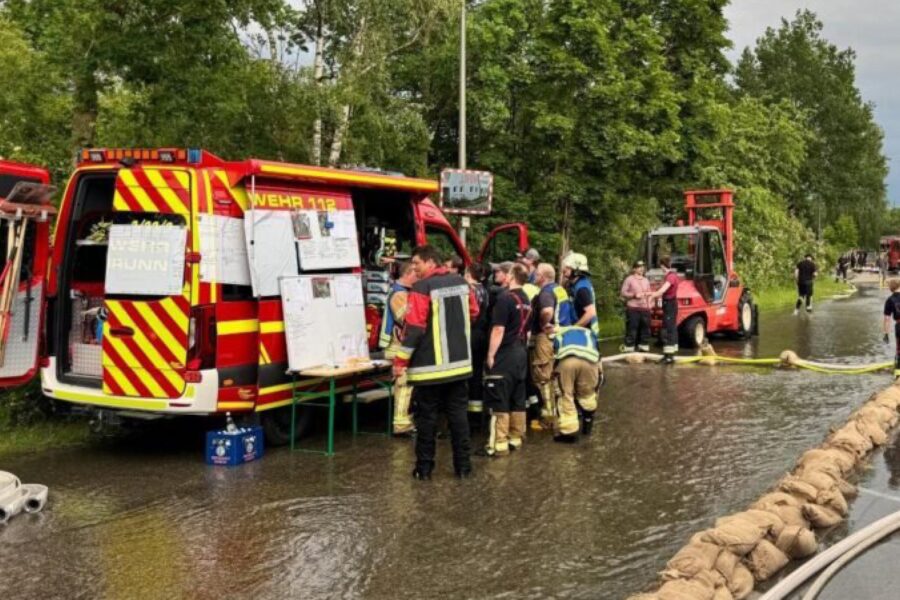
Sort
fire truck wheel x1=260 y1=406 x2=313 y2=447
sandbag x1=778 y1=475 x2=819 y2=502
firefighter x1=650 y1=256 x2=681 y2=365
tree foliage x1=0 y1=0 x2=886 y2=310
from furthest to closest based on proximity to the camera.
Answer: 1. firefighter x1=650 y1=256 x2=681 y2=365
2. tree foliage x1=0 y1=0 x2=886 y2=310
3. fire truck wheel x1=260 y1=406 x2=313 y2=447
4. sandbag x1=778 y1=475 x2=819 y2=502

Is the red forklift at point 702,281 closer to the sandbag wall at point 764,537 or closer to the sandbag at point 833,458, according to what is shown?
the sandbag at point 833,458

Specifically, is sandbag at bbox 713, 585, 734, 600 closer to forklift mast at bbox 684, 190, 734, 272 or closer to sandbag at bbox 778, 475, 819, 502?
sandbag at bbox 778, 475, 819, 502

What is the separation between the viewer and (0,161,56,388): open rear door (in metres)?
6.20

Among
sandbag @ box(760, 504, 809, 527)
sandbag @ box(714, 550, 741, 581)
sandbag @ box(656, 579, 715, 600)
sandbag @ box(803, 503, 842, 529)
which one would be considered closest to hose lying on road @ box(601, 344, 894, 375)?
sandbag @ box(803, 503, 842, 529)

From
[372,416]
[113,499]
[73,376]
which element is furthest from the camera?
[372,416]

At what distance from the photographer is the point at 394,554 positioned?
5078mm

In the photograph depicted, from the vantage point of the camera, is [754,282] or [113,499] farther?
[754,282]

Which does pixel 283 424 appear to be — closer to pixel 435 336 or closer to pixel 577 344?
pixel 435 336

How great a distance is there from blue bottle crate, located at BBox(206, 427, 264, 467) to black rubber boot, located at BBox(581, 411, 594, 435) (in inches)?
124

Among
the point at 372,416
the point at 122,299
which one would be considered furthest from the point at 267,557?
the point at 372,416

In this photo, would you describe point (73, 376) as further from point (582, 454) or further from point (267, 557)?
point (582, 454)

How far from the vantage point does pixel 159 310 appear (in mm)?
6867

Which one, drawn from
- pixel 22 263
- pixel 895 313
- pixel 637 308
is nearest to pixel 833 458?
pixel 895 313

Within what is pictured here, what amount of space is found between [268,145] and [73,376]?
682cm
